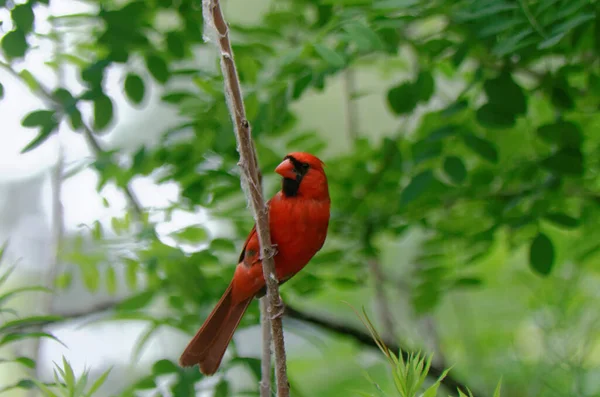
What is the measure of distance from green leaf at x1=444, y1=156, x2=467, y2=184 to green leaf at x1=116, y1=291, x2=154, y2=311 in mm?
944

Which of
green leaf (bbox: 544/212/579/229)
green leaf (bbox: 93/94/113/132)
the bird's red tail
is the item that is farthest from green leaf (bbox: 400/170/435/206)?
green leaf (bbox: 93/94/113/132)

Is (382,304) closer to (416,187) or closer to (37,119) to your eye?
(416,187)

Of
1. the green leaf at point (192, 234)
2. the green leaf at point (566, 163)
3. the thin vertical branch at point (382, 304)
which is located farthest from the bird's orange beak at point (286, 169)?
the thin vertical branch at point (382, 304)

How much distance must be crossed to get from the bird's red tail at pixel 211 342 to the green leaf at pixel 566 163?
94cm

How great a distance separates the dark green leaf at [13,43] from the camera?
1.85 m

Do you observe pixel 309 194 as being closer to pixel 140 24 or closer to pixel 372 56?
pixel 140 24

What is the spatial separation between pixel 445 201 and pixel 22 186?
11.1 ft

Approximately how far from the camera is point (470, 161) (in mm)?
2498

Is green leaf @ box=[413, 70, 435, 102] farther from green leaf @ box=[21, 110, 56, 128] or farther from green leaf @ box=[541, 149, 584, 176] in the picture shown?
green leaf @ box=[21, 110, 56, 128]

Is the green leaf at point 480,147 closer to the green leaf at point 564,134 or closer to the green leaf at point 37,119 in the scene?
the green leaf at point 564,134

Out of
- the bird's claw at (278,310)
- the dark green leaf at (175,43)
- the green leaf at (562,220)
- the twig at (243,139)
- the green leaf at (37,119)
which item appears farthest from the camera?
the dark green leaf at (175,43)

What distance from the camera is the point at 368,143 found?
2.42 meters

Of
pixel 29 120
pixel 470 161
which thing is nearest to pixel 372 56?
pixel 470 161

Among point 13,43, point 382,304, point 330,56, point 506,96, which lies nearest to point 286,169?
point 330,56
